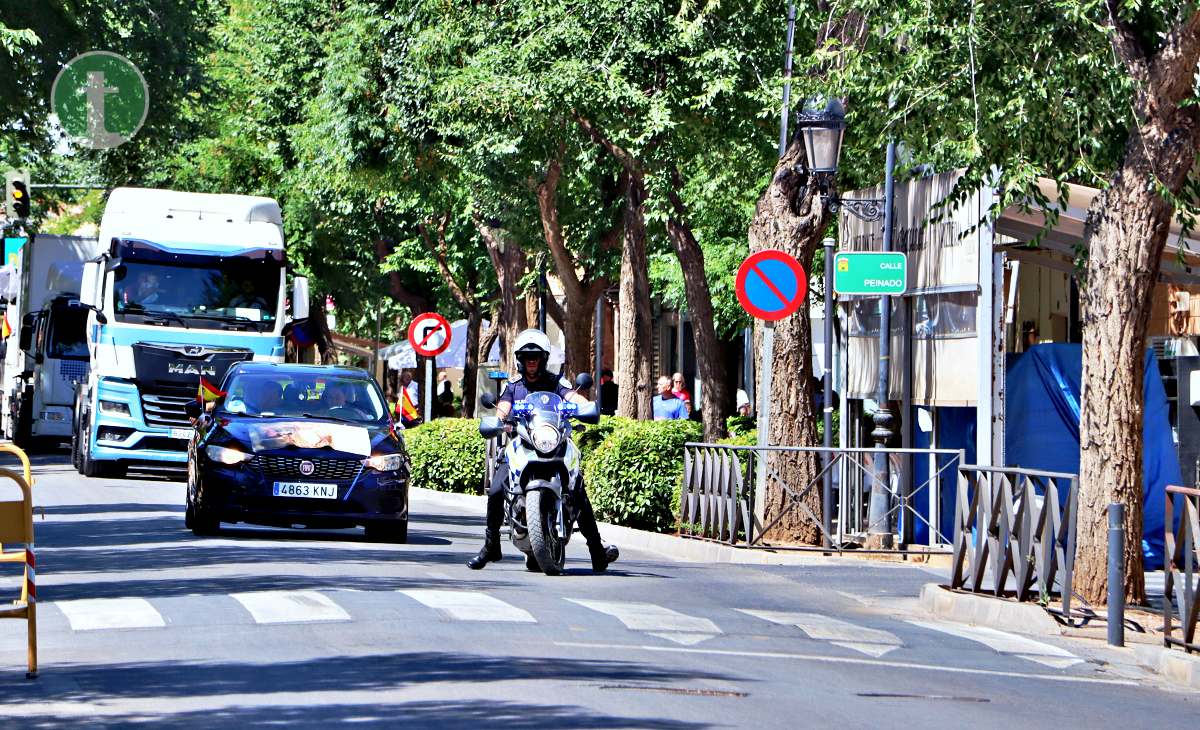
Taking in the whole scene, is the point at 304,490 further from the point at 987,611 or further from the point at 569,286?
the point at 569,286

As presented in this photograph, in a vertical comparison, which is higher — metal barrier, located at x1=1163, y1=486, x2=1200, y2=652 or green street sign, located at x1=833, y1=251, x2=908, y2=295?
green street sign, located at x1=833, y1=251, x2=908, y2=295

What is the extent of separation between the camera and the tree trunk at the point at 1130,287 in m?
14.6

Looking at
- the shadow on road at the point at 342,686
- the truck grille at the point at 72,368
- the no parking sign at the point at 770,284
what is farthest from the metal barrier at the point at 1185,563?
the truck grille at the point at 72,368

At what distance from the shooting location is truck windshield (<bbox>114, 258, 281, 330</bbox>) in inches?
1132

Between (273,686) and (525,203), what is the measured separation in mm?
27550

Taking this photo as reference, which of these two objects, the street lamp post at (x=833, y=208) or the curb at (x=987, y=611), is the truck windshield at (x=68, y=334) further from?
the curb at (x=987, y=611)

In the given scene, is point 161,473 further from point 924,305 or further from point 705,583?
point 705,583

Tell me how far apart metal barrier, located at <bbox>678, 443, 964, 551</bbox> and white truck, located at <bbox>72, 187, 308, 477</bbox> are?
999 centimetres

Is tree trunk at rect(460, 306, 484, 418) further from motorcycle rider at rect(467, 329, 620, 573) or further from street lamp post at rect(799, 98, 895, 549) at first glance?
motorcycle rider at rect(467, 329, 620, 573)

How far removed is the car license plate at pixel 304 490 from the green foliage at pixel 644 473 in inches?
177

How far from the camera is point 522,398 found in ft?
53.8

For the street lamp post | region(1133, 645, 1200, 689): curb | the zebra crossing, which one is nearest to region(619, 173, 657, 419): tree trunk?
the street lamp post


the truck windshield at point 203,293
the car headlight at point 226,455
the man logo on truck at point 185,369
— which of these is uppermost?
the truck windshield at point 203,293

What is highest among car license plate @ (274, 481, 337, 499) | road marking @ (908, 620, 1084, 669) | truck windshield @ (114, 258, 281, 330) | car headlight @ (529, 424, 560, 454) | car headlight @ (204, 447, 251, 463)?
truck windshield @ (114, 258, 281, 330)
